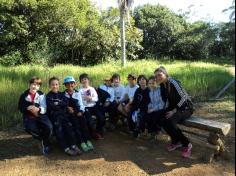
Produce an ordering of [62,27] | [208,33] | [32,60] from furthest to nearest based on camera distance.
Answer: [62,27] < [32,60] < [208,33]

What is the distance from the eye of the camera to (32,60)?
2228 centimetres

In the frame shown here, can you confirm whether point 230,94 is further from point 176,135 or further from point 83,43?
point 83,43

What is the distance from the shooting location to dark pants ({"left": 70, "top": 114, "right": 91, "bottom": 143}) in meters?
6.29

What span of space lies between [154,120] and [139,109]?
0.51 metres

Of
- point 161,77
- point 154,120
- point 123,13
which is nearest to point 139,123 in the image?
point 154,120

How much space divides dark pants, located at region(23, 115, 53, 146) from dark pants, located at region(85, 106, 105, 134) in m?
0.74

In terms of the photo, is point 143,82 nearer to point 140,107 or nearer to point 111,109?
point 140,107

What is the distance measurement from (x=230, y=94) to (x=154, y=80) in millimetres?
5225

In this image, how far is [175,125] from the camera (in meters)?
5.90

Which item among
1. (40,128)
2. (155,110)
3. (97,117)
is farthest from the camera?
(97,117)

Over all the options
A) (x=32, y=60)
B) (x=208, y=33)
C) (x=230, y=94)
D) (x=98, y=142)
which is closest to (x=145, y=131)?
(x=98, y=142)

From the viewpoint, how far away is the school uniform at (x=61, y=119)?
6.14m

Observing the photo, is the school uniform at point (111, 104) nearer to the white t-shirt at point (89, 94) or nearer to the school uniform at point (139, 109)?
the white t-shirt at point (89, 94)

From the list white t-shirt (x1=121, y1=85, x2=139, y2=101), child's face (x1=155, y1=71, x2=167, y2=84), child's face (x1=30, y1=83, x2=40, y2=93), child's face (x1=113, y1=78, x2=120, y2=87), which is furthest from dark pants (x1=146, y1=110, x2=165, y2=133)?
child's face (x1=30, y1=83, x2=40, y2=93)
